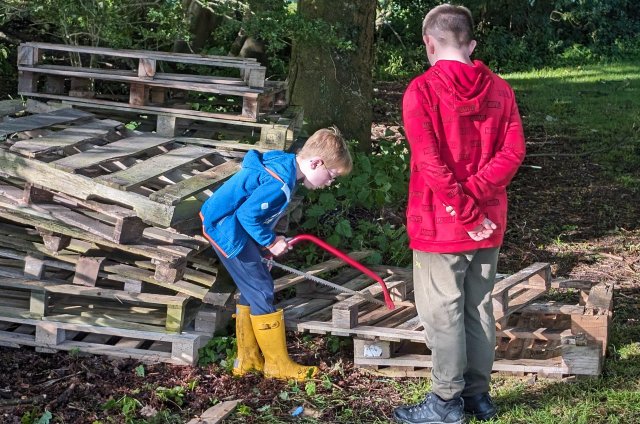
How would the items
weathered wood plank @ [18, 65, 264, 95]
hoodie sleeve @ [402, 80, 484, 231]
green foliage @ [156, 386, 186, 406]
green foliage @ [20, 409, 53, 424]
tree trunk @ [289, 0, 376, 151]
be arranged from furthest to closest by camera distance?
tree trunk @ [289, 0, 376, 151] → weathered wood plank @ [18, 65, 264, 95] → green foliage @ [156, 386, 186, 406] → green foliage @ [20, 409, 53, 424] → hoodie sleeve @ [402, 80, 484, 231]

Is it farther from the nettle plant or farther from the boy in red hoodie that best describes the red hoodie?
the nettle plant

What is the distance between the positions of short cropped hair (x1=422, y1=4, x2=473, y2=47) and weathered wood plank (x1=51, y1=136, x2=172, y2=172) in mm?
2193

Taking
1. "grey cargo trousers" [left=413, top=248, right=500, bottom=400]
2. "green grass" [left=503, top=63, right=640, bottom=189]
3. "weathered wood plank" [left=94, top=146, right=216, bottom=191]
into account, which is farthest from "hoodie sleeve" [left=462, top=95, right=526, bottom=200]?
"green grass" [left=503, top=63, right=640, bottom=189]

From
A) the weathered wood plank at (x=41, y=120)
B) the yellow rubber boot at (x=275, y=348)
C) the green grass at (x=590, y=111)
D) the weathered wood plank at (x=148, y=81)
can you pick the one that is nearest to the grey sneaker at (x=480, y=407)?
the yellow rubber boot at (x=275, y=348)

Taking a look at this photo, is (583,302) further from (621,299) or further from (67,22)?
(67,22)

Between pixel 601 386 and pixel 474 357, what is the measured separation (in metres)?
0.95

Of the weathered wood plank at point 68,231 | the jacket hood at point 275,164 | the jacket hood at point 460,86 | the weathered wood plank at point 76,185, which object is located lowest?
the weathered wood plank at point 68,231

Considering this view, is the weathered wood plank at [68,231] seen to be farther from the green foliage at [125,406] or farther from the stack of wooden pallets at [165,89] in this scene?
the stack of wooden pallets at [165,89]

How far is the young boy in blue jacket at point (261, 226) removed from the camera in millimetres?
5055

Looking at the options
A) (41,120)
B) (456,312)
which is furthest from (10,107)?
(456,312)

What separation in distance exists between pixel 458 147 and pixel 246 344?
1823 millimetres

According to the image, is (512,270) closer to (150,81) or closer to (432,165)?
(150,81)

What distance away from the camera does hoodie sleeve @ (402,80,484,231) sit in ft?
13.7

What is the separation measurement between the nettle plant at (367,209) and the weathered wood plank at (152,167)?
1218mm
